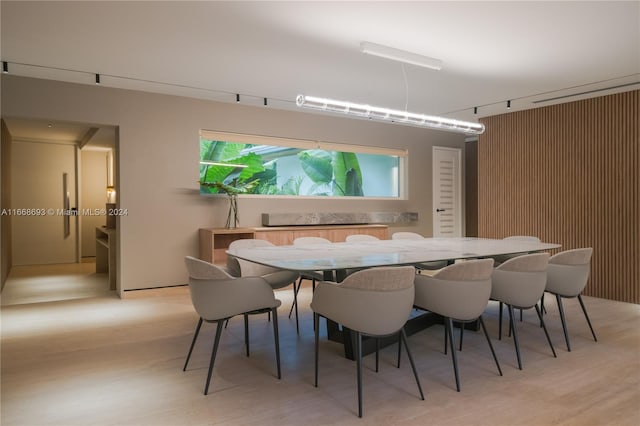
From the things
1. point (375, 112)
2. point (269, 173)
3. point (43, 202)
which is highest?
point (375, 112)

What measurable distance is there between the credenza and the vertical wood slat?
2.21m

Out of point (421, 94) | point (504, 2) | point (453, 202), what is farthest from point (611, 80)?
point (453, 202)

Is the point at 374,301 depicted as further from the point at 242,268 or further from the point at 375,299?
the point at 242,268

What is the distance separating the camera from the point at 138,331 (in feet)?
12.6

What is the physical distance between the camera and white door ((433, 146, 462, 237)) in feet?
27.2

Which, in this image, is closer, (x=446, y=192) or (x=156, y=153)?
(x=156, y=153)

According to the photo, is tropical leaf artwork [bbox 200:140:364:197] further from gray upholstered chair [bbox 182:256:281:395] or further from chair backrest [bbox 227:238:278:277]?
gray upholstered chair [bbox 182:256:281:395]

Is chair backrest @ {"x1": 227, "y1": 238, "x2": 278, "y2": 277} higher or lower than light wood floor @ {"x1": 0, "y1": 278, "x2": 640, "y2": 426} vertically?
higher

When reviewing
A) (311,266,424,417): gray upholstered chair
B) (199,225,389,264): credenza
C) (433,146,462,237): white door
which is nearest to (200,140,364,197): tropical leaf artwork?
(199,225,389,264): credenza

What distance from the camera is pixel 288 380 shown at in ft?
9.03

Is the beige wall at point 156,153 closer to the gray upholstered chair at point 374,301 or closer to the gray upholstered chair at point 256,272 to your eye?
the gray upholstered chair at point 256,272

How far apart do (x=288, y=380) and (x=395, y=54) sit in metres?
2.77

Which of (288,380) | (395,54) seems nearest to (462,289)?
(288,380)

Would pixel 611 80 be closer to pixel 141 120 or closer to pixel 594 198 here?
pixel 594 198
